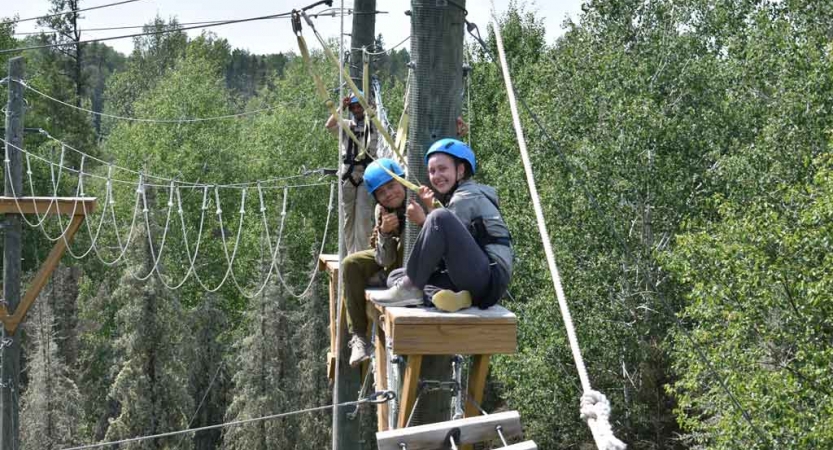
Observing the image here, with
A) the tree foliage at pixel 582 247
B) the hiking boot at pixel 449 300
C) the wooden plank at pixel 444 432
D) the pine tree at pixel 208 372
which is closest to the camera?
the wooden plank at pixel 444 432

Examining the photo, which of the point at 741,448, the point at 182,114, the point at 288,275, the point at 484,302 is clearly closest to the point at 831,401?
the point at 741,448

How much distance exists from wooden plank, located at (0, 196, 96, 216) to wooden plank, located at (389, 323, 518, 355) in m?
7.94

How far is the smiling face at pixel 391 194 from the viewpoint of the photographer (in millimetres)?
5340

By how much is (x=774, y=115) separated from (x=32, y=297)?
12.0m

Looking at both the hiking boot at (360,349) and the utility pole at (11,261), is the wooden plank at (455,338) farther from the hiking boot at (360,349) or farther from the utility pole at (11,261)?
the utility pole at (11,261)

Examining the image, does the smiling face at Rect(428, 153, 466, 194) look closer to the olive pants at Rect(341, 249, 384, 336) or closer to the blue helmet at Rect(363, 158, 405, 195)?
the blue helmet at Rect(363, 158, 405, 195)

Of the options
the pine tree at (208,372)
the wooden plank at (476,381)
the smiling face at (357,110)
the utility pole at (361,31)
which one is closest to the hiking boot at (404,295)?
the wooden plank at (476,381)

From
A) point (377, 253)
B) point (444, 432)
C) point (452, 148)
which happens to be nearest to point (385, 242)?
point (377, 253)

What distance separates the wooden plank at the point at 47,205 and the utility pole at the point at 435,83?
761 centimetres

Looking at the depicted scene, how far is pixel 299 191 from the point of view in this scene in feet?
91.6

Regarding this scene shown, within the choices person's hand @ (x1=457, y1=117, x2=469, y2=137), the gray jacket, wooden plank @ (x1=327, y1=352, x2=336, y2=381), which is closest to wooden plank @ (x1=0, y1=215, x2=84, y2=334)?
wooden plank @ (x1=327, y1=352, x2=336, y2=381)

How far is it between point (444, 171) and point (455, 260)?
15.8 inches

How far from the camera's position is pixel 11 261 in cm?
1156

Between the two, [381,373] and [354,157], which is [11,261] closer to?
[354,157]
